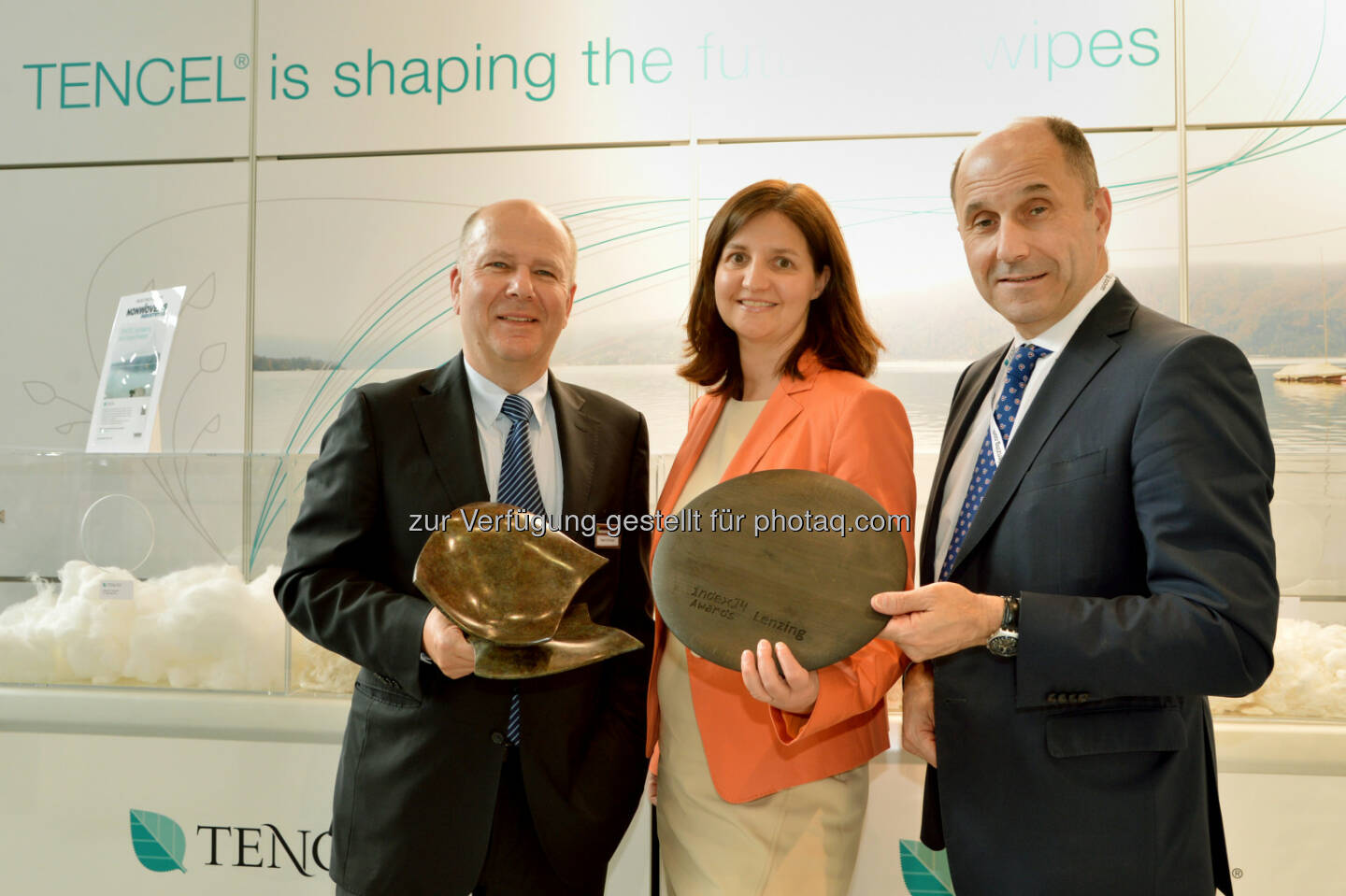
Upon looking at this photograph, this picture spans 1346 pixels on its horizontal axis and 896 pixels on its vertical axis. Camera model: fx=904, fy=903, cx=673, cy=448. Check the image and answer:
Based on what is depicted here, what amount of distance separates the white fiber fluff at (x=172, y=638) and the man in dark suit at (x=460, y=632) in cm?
85

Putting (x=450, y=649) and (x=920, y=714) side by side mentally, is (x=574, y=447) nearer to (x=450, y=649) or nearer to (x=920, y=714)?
(x=450, y=649)

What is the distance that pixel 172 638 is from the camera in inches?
104

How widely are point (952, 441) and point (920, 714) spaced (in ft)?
1.77

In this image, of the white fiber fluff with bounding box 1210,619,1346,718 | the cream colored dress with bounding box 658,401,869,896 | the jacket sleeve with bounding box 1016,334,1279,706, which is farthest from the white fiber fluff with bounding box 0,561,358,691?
the white fiber fluff with bounding box 1210,619,1346,718

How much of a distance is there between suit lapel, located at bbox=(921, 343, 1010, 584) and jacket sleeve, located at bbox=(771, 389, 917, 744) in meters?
0.12

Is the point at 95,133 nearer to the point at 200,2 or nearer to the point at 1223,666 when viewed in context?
the point at 200,2

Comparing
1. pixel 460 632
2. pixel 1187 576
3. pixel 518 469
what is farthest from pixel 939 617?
pixel 518 469

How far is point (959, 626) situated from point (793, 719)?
0.38 metres

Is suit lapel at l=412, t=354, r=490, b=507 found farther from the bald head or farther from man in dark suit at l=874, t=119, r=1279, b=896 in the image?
man in dark suit at l=874, t=119, r=1279, b=896

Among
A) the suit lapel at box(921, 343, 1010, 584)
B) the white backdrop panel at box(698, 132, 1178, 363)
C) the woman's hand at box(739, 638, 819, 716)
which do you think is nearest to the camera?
the woman's hand at box(739, 638, 819, 716)

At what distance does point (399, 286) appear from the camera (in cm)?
346

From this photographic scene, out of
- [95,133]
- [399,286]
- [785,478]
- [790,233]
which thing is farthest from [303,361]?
[785,478]

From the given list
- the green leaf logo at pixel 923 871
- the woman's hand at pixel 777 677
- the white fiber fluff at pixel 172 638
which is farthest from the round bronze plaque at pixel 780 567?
the white fiber fluff at pixel 172 638

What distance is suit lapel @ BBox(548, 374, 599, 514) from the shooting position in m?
1.91
